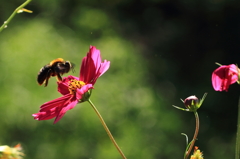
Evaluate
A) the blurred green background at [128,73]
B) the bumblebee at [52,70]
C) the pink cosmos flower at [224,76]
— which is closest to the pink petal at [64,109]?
the pink cosmos flower at [224,76]

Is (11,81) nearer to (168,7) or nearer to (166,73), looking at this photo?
(166,73)

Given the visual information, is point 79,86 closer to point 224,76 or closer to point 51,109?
point 51,109

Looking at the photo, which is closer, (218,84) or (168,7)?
(218,84)

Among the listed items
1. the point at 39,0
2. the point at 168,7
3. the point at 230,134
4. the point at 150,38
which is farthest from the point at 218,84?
the point at 39,0

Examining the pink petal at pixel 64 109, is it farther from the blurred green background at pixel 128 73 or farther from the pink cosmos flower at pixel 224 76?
the blurred green background at pixel 128 73

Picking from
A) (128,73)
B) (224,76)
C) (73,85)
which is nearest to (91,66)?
(73,85)

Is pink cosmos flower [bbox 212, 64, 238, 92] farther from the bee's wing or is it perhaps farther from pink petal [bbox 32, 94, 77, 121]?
the bee's wing
